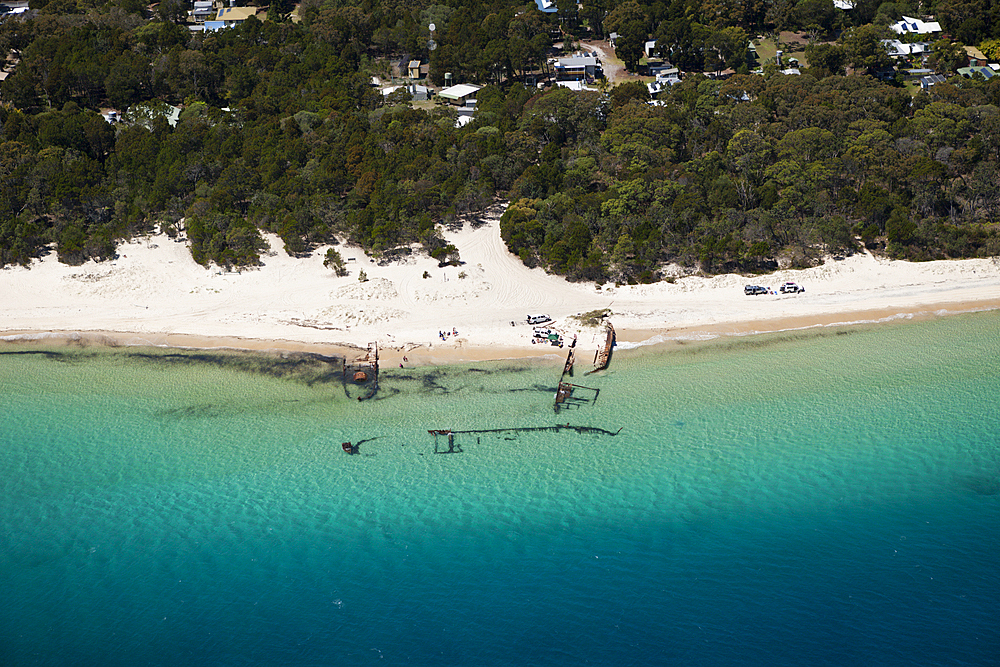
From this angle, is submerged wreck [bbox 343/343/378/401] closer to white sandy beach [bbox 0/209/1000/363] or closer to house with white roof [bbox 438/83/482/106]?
white sandy beach [bbox 0/209/1000/363]

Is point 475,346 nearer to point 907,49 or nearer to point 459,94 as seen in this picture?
point 459,94

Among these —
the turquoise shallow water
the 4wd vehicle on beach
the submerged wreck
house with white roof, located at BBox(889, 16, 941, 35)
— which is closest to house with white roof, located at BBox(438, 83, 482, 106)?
the 4wd vehicle on beach

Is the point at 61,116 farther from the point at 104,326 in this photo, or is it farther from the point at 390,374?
the point at 390,374

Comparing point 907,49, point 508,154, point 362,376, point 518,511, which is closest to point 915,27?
point 907,49

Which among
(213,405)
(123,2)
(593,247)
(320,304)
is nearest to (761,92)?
(593,247)

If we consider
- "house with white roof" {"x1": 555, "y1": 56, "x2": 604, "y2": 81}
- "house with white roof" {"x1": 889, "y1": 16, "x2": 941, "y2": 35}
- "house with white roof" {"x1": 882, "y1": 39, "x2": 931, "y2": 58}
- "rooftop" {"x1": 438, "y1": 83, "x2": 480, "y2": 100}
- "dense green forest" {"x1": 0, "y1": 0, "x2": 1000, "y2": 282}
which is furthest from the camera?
"house with white roof" {"x1": 889, "y1": 16, "x2": 941, "y2": 35}
